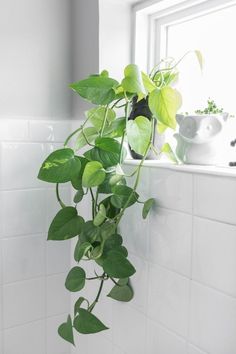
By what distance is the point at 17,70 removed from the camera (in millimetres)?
1229

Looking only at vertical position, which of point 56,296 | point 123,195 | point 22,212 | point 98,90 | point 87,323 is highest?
point 98,90

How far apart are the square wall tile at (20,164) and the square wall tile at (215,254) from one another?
0.62m

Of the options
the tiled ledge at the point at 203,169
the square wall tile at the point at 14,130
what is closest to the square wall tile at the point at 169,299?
the tiled ledge at the point at 203,169

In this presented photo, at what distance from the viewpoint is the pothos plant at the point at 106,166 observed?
861mm

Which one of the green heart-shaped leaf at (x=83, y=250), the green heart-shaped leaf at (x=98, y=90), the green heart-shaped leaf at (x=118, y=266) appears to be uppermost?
the green heart-shaped leaf at (x=98, y=90)

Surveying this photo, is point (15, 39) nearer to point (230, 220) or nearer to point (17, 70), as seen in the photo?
point (17, 70)

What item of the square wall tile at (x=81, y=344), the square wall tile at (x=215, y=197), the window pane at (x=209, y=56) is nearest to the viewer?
the square wall tile at (x=215, y=197)

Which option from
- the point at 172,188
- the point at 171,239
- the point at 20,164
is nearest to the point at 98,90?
the point at 172,188

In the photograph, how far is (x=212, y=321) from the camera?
85 cm

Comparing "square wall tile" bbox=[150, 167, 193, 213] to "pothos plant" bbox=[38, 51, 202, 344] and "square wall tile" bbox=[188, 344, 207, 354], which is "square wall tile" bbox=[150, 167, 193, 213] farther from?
"square wall tile" bbox=[188, 344, 207, 354]

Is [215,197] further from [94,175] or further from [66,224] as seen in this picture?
[66,224]

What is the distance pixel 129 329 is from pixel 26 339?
1.38 feet

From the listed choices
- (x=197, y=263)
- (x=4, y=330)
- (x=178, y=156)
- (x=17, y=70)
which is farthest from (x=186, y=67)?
(x=4, y=330)

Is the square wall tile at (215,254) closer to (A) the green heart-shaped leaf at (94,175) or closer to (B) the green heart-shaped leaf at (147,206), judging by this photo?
(B) the green heart-shaped leaf at (147,206)
